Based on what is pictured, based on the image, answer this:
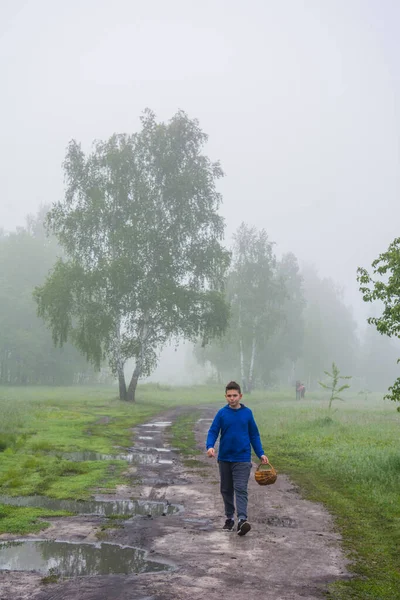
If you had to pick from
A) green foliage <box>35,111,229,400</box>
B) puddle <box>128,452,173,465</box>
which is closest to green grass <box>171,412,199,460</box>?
puddle <box>128,452,173,465</box>

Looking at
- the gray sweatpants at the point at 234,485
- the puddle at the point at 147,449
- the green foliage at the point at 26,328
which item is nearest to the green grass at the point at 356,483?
the gray sweatpants at the point at 234,485

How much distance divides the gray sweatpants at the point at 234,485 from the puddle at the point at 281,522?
643 mm

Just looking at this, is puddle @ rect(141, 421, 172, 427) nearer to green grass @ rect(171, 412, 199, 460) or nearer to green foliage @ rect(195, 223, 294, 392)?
green grass @ rect(171, 412, 199, 460)

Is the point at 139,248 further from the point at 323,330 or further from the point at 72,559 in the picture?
the point at 323,330

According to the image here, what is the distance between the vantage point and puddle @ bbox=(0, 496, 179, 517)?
850cm

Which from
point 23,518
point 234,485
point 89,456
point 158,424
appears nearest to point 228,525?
point 234,485

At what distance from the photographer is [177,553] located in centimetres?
634

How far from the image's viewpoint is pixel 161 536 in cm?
712

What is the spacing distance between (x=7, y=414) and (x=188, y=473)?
41.2ft

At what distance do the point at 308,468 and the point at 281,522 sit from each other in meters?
5.76

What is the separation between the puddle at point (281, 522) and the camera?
812 centimetres

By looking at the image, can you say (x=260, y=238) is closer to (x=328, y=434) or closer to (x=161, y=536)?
(x=328, y=434)

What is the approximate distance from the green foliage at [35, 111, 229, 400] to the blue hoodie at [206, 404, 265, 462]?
1032 inches

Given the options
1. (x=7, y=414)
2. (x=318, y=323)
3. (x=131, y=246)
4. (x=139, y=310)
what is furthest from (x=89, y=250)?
(x=318, y=323)
